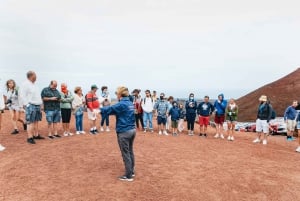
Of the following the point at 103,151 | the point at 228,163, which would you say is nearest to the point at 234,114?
the point at 228,163

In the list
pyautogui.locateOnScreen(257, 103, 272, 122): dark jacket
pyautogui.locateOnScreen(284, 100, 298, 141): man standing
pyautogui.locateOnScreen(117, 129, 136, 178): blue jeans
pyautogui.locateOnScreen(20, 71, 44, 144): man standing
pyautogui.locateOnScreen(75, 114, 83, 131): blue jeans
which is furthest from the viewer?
pyautogui.locateOnScreen(284, 100, 298, 141): man standing

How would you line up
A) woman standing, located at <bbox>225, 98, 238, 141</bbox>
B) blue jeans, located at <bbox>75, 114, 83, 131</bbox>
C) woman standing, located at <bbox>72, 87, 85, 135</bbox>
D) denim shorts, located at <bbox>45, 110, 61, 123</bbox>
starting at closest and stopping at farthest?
denim shorts, located at <bbox>45, 110, 61, 123</bbox> → woman standing, located at <bbox>72, 87, 85, 135</bbox> → blue jeans, located at <bbox>75, 114, 83, 131</bbox> → woman standing, located at <bbox>225, 98, 238, 141</bbox>

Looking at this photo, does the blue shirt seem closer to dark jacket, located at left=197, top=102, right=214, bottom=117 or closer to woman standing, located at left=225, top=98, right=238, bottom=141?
dark jacket, located at left=197, top=102, right=214, bottom=117

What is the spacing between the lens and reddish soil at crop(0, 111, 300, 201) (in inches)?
266

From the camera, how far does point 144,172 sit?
313 inches

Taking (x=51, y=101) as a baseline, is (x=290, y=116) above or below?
below

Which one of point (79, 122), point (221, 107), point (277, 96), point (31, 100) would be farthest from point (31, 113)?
point (277, 96)

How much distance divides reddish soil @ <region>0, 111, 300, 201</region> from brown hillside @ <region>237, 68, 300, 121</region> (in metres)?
26.3

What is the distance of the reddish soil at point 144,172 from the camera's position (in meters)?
6.77

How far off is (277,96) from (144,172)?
35.6 meters

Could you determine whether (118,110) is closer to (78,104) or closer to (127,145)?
(127,145)

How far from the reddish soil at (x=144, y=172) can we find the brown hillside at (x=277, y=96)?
86.2 ft

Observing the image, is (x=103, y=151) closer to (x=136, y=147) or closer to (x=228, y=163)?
(x=136, y=147)

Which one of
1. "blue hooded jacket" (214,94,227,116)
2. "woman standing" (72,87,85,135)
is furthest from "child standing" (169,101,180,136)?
"woman standing" (72,87,85,135)
